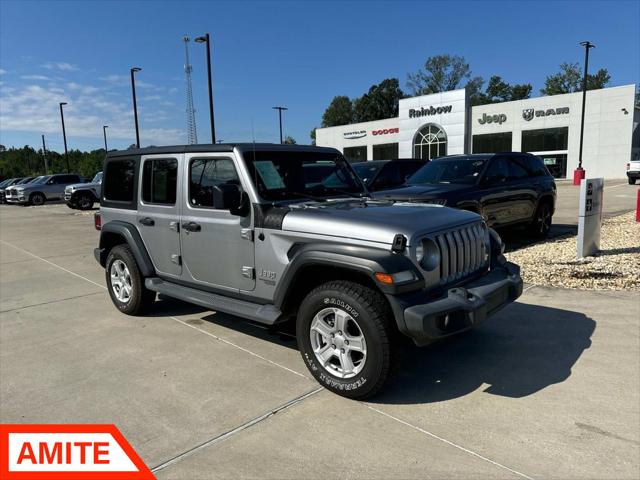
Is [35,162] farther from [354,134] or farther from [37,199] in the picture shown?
[37,199]

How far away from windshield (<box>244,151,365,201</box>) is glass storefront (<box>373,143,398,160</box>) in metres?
49.2

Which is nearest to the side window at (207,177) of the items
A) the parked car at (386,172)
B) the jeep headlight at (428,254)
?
the jeep headlight at (428,254)

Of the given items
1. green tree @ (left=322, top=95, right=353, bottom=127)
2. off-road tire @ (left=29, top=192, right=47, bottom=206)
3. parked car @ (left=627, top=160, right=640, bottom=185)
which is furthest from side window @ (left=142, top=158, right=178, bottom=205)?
green tree @ (left=322, top=95, right=353, bottom=127)

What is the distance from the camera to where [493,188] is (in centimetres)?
838

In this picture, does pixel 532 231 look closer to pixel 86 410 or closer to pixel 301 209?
pixel 301 209

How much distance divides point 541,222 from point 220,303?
7.83 m

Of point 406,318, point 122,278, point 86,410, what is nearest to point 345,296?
point 406,318

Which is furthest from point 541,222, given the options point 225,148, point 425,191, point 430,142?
point 430,142

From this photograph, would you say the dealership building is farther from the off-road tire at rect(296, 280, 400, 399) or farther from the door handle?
the off-road tire at rect(296, 280, 400, 399)

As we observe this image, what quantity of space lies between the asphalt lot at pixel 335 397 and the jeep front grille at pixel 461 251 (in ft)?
2.71

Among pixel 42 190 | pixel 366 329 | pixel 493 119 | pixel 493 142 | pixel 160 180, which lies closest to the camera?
pixel 366 329

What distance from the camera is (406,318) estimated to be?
302cm

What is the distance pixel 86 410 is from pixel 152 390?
0.46 meters

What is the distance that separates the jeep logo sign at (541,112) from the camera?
3894 cm
